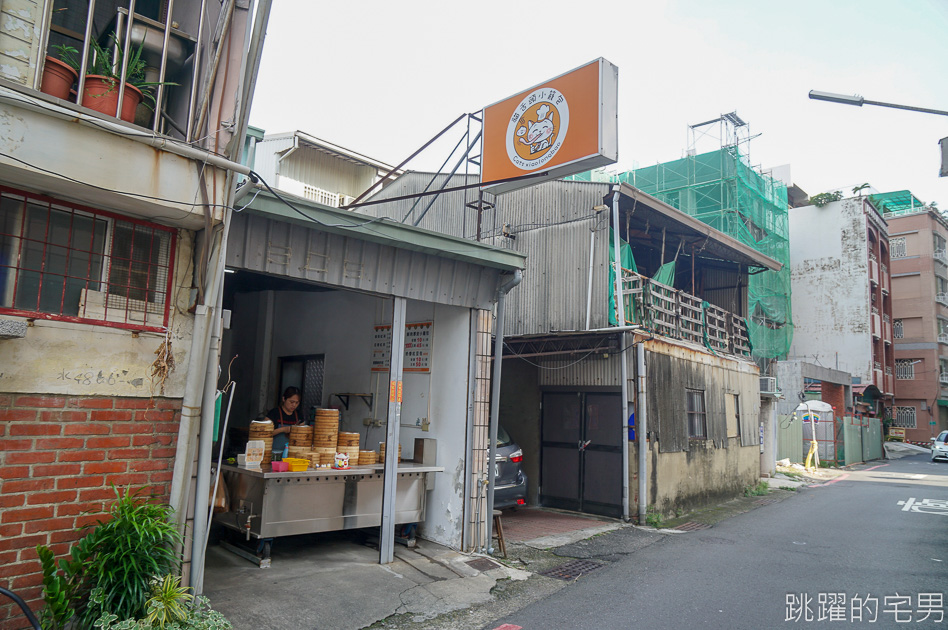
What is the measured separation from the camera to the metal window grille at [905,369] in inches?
1640

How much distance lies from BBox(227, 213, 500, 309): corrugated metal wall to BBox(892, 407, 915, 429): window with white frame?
4401 centimetres

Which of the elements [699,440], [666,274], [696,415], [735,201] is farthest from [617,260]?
[735,201]

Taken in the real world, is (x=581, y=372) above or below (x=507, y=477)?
above

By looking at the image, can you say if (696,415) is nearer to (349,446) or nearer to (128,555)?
(349,446)

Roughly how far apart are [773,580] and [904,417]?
4308cm

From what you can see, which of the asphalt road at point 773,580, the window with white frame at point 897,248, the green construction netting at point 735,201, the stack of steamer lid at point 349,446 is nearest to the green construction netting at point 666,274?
the asphalt road at point 773,580

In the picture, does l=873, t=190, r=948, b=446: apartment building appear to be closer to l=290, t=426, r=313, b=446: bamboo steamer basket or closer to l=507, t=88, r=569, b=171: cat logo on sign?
l=507, t=88, r=569, b=171: cat logo on sign

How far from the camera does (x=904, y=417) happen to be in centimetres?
4172

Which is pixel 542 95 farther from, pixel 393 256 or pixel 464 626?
pixel 464 626

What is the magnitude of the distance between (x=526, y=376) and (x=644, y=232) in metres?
4.15

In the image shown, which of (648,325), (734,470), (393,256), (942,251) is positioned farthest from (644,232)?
(942,251)

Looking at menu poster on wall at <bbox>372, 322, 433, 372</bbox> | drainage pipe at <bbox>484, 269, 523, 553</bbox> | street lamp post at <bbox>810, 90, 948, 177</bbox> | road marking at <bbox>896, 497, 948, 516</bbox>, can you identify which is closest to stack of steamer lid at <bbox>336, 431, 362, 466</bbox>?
menu poster on wall at <bbox>372, 322, 433, 372</bbox>

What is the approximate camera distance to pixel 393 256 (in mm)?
7125

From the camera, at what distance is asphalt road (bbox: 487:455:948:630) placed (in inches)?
232
